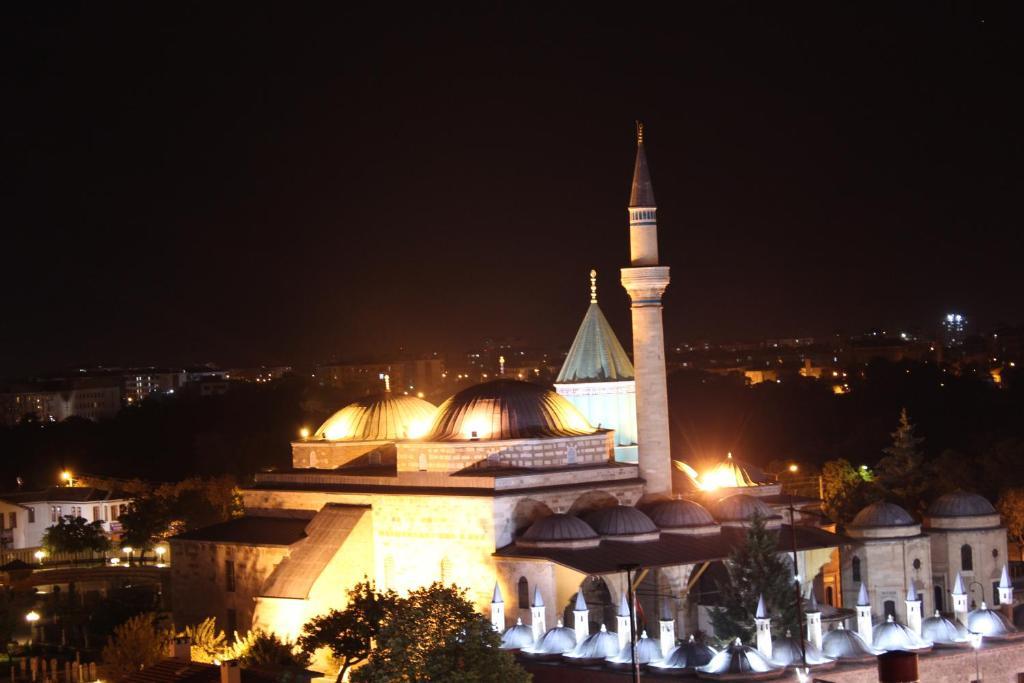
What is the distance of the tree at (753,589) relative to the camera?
37000 mm

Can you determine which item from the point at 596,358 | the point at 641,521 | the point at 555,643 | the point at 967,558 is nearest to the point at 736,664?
the point at 555,643

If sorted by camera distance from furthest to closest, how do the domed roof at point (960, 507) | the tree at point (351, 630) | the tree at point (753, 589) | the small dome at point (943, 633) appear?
the domed roof at point (960, 507)
the tree at point (753, 589)
the tree at point (351, 630)
the small dome at point (943, 633)

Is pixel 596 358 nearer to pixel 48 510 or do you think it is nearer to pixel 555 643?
pixel 555 643

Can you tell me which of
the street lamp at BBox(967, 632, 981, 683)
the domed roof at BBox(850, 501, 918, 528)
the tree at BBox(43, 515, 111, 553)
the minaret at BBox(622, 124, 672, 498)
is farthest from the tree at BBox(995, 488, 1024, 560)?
the tree at BBox(43, 515, 111, 553)

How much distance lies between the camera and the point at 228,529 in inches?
1836

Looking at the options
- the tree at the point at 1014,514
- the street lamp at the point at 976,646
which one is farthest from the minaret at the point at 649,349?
the tree at the point at 1014,514

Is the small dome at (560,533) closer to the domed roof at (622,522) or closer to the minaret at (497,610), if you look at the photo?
the domed roof at (622,522)

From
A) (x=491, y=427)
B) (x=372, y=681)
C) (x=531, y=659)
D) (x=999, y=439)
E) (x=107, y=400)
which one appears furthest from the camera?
(x=107, y=400)

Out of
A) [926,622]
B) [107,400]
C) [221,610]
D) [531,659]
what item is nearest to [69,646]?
[221,610]

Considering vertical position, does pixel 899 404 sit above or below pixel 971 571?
above

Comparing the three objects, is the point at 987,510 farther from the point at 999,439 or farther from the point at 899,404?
the point at 899,404

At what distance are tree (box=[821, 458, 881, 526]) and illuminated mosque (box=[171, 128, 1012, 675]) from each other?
1007cm

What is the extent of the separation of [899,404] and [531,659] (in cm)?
5920

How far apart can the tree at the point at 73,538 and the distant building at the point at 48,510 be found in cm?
376
